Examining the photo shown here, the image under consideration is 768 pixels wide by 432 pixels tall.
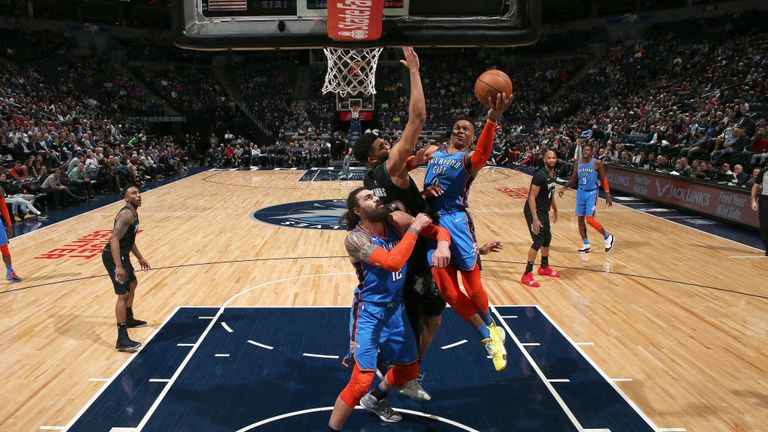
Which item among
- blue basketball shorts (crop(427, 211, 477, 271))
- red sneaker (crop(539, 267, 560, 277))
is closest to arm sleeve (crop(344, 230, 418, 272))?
blue basketball shorts (crop(427, 211, 477, 271))

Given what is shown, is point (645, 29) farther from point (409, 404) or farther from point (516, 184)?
point (409, 404)

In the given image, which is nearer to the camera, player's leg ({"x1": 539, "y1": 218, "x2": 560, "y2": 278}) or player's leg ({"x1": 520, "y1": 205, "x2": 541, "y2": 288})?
player's leg ({"x1": 520, "y1": 205, "x2": 541, "y2": 288})

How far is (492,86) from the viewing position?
13.6ft

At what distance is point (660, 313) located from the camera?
6613mm

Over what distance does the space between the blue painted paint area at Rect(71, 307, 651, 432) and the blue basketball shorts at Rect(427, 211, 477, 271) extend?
1114 millimetres

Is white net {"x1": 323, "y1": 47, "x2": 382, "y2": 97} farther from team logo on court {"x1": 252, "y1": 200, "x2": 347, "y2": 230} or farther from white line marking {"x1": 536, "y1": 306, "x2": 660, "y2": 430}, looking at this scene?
white line marking {"x1": 536, "y1": 306, "x2": 660, "y2": 430}

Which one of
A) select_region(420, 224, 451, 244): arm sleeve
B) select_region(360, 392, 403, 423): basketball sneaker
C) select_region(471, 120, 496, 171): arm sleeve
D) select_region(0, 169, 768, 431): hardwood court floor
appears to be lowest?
select_region(0, 169, 768, 431): hardwood court floor

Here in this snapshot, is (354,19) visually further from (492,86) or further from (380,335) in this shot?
(380,335)

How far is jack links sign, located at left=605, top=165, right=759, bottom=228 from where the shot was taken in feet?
38.0

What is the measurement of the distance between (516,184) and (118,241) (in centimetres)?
1545

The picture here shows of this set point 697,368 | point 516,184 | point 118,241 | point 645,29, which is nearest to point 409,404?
point 697,368

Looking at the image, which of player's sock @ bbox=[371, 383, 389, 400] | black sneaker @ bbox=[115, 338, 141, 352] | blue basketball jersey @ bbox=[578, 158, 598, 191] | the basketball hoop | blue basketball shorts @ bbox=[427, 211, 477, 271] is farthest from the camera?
the basketball hoop

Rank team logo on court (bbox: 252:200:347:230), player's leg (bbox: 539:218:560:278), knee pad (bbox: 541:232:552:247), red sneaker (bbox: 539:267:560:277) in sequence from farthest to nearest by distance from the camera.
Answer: team logo on court (bbox: 252:200:347:230) → red sneaker (bbox: 539:267:560:277) → knee pad (bbox: 541:232:552:247) → player's leg (bbox: 539:218:560:278)

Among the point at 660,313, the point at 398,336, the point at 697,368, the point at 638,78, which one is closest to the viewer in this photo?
the point at 398,336
